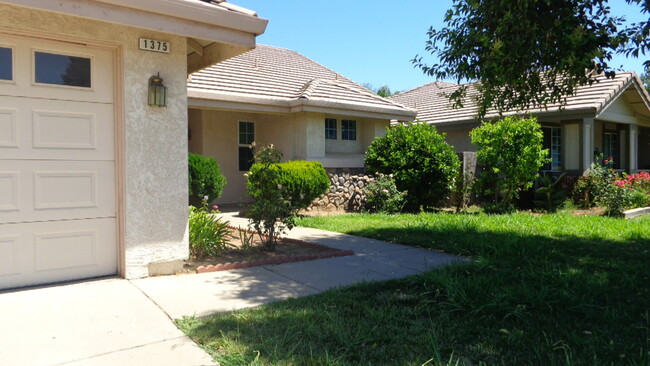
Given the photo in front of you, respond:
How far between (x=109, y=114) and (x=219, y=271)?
2.24 metres

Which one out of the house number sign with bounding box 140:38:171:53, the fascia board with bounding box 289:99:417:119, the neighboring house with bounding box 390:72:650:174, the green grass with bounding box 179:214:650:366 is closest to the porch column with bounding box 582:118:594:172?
the neighboring house with bounding box 390:72:650:174

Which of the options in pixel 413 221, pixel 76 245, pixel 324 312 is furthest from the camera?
pixel 413 221

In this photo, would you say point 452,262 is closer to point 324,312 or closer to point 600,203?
point 324,312

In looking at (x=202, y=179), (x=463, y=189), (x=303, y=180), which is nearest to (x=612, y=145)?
(x=463, y=189)

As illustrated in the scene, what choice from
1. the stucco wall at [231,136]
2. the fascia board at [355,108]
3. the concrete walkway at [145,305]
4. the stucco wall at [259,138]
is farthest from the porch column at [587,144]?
the concrete walkway at [145,305]

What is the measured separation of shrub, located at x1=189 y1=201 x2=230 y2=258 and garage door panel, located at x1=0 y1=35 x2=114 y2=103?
2.06 metres

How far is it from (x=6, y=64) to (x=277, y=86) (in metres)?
9.62

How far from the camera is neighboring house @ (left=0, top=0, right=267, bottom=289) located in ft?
15.8

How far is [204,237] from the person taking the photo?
657 centimetres

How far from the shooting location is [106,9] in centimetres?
470

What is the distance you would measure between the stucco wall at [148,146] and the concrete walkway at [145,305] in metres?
0.43

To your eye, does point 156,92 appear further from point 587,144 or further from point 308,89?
point 587,144

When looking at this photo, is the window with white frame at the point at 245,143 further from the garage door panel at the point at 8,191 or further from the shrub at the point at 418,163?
the garage door panel at the point at 8,191

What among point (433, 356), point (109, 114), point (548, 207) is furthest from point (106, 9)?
point (548, 207)
